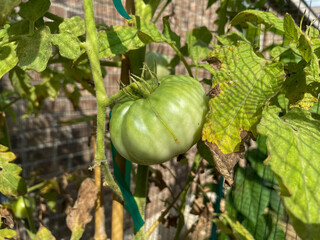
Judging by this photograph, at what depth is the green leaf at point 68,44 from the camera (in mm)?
432

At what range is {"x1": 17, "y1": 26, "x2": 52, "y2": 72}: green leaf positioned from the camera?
0.41m

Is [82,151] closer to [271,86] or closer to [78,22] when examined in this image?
[78,22]

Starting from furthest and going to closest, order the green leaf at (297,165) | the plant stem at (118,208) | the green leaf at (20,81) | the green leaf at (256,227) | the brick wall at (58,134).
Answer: the brick wall at (58,134), the green leaf at (256,227), the green leaf at (20,81), the plant stem at (118,208), the green leaf at (297,165)

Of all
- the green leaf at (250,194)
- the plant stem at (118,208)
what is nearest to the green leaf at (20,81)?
the plant stem at (118,208)

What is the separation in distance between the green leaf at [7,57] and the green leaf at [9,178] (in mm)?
190

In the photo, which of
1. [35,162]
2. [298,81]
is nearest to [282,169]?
[298,81]

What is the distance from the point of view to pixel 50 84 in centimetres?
92

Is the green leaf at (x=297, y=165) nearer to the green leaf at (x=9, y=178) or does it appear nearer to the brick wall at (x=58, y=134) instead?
the green leaf at (x=9, y=178)

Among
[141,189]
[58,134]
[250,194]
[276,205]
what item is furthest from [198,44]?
[58,134]

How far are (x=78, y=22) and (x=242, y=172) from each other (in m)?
0.79

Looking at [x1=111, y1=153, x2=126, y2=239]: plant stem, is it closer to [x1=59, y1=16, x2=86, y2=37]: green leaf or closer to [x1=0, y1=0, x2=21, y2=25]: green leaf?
[x1=59, y1=16, x2=86, y2=37]: green leaf

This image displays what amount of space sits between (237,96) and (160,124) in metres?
0.11

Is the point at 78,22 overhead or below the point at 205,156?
overhead

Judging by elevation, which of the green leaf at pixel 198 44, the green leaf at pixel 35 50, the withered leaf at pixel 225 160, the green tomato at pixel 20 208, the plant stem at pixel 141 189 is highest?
the green leaf at pixel 35 50
